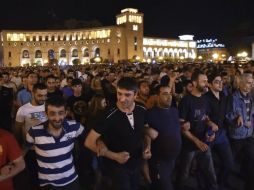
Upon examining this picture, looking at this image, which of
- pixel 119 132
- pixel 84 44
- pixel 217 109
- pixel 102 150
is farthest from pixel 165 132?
pixel 84 44

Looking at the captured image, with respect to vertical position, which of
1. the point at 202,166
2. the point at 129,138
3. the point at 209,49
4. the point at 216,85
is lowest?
the point at 202,166

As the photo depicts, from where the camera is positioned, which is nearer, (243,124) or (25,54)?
(243,124)

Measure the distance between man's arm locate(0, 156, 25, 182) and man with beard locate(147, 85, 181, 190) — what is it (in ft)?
6.15

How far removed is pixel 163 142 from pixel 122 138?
1062 millimetres

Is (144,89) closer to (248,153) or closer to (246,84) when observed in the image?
(246,84)

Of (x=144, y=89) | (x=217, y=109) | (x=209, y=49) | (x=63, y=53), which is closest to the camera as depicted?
(x=217, y=109)

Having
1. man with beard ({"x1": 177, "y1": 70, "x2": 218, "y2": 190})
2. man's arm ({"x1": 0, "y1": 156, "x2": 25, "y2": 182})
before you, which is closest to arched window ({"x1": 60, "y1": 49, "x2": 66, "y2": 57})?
man with beard ({"x1": 177, "y1": 70, "x2": 218, "y2": 190})

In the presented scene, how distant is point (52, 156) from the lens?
4.12m

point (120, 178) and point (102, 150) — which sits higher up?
point (102, 150)

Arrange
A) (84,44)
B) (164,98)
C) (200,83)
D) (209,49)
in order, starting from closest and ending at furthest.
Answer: (164,98) < (200,83) < (84,44) < (209,49)

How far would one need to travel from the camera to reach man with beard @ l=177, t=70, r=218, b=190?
552cm

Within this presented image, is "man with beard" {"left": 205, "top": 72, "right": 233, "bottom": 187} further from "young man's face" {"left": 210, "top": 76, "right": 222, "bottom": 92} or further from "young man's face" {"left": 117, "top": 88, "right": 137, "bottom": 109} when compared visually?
"young man's face" {"left": 117, "top": 88, "right": 137, "bottom": 109}

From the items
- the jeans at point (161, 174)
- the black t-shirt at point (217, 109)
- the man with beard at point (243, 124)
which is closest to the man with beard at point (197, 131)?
the black t-shirt at point (217, 109)

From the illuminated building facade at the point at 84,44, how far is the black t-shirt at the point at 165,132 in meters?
104
